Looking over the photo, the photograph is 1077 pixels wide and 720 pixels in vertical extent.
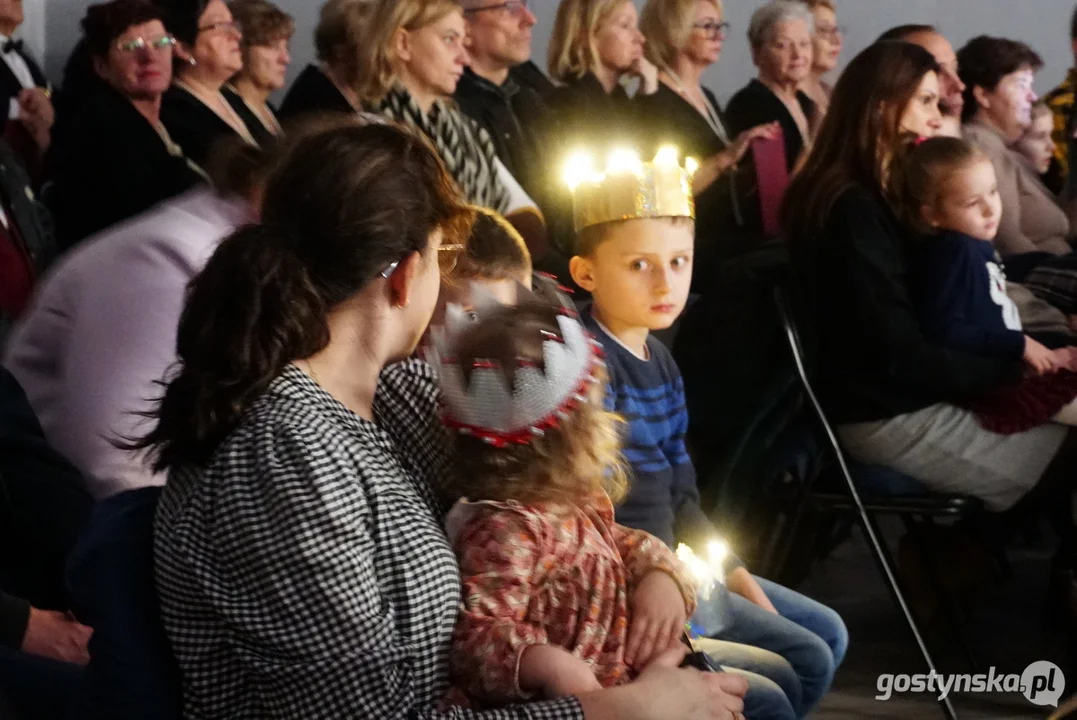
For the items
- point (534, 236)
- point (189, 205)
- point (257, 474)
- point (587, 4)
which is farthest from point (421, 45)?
point (257, 474)

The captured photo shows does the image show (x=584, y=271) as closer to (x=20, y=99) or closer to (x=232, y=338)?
(x=232, y=338)

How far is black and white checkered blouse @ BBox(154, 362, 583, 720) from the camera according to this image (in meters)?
1.23

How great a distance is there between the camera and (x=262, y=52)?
14.1 ft

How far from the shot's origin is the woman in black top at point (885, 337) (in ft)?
9.81

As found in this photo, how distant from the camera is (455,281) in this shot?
1.97m

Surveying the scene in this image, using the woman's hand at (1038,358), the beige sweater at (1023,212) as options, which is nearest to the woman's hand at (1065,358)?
the woman's hand at (1038,358)

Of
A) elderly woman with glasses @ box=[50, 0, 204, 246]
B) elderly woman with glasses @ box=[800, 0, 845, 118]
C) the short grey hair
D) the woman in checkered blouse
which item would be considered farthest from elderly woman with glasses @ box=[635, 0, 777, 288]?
the woman in checkered blouse

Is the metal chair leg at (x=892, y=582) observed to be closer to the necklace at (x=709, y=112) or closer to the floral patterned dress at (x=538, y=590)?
the floral patterned dress at (x=538, y=590)

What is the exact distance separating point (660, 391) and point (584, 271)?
10.0 inches

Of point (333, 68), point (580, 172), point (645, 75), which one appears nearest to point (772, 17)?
point (645, 75)

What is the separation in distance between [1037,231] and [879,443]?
1456 mm

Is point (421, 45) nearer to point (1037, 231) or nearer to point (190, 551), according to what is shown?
point (1037, 231)

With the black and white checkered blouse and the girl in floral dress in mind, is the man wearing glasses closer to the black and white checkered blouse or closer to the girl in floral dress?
the girl in floral dress

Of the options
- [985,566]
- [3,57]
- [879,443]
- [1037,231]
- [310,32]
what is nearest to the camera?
[879,443]
